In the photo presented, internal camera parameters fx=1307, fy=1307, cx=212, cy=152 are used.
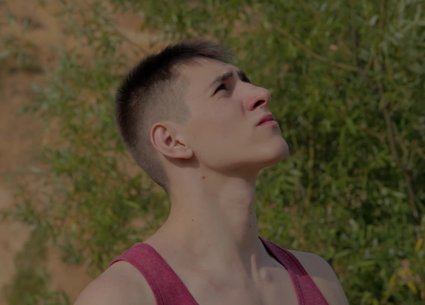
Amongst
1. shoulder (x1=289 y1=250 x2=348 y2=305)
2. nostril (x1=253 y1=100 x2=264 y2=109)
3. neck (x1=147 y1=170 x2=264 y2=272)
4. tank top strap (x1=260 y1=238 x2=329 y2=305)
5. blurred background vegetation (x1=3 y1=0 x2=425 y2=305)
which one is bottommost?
blurred background vegetation (x1=3 y1=0 x2=425 y2=305)

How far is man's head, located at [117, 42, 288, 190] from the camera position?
2762mm

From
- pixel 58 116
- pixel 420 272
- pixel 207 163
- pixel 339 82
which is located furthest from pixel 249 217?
pixel 58 116

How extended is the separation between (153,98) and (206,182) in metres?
0.26

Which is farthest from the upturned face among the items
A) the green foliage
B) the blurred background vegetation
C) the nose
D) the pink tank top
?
the green foliage

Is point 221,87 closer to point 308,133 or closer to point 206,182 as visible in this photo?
point 206,182

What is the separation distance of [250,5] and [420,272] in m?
1.28

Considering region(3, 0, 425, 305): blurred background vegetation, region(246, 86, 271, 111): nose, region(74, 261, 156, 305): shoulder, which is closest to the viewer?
region(74, 261, 156, 305): shoulder

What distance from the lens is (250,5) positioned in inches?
202

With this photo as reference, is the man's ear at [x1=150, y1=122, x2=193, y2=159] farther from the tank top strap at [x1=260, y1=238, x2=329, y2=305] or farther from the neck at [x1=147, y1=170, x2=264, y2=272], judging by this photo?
the tank top strap at [x1=260, y1=238, x2=329, y2=305]

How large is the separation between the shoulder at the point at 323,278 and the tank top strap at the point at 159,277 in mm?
406

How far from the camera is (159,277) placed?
8.57 ft

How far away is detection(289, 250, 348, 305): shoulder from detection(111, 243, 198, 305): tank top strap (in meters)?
0.41

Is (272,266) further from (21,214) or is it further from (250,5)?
(21,214)

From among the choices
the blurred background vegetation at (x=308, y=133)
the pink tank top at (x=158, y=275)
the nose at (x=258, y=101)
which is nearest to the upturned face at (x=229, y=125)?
the nose at (x=258, y=101)
